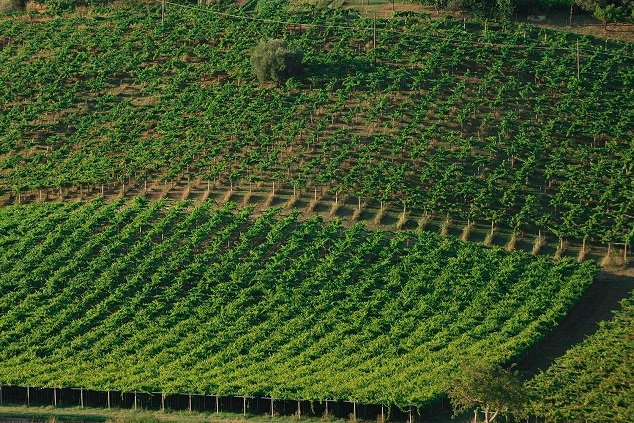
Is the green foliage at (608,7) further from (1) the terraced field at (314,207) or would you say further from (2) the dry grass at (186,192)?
(2) the dry grass at (186,192)

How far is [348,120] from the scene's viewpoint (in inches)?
3108

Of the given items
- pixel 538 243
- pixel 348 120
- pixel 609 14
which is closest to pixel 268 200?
pixel 348 120

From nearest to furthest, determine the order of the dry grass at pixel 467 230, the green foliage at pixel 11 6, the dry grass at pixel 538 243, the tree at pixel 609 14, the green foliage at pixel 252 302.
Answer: the green foliage at pixel 252 302
the dry grass at pixel 538 243
the dry grass at pixel 467 230
the tree at pixel 609 14
the green foliage at pixel 11 6

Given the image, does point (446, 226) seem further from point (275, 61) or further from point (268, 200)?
point (275, 61)

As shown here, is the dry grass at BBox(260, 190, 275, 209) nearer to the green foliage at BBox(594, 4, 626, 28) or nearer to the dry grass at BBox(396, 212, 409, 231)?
the dry grass at BBox(396, 212, 409, 231)

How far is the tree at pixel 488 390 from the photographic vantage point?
53.8 meters

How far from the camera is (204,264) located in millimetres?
69250

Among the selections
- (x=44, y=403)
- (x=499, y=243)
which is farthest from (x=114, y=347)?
(x=499, y=243)

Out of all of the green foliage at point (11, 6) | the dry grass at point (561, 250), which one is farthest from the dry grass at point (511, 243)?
the green foliage at point (11, 6)

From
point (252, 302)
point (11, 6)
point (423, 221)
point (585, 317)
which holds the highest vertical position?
point (11, 6)

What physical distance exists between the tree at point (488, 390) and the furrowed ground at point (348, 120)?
54.1 feet

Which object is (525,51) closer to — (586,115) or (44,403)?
(586,115)

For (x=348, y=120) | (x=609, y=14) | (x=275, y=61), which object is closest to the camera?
(x=348, y=120)

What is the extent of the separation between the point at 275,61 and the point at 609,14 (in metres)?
21.1
